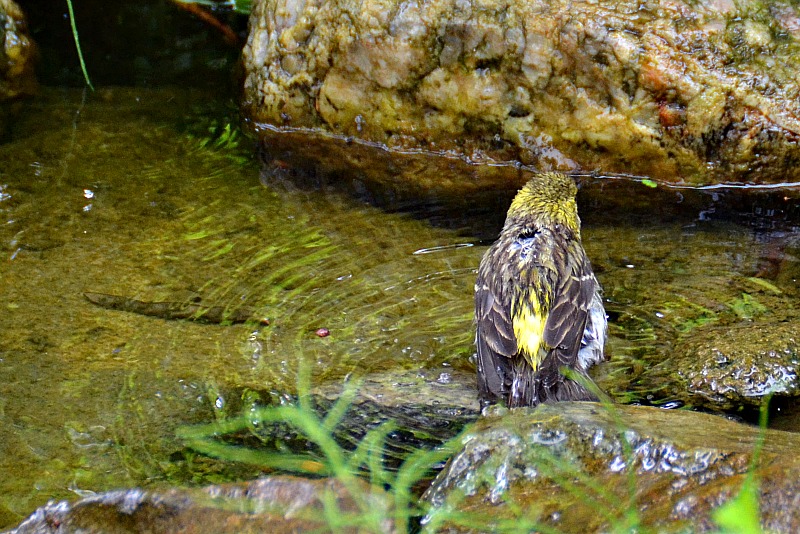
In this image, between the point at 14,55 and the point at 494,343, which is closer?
the point at 494,343

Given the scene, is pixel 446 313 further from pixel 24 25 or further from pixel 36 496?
pixel 24 25

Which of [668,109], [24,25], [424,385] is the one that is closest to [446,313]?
[424,385]

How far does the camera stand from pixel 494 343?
4.45m

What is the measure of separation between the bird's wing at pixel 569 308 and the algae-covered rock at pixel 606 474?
39.9 inches

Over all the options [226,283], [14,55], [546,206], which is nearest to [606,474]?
[546,206]

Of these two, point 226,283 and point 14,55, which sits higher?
point 14,55

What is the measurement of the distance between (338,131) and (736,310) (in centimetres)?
393

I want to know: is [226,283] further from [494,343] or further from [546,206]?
[546,206]

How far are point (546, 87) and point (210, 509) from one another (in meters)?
5.03

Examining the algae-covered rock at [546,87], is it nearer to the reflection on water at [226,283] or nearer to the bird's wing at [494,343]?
the reflection on water at [226,283]

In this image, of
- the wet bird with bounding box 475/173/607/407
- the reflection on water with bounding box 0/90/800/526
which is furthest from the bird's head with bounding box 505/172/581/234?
the reflection on water with bounding box 0/90/800/526

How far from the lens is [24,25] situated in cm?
869

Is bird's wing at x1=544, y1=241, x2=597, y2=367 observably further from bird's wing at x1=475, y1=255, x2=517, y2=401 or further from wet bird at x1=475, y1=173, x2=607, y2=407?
bird's wing at x1=475, y1=255, x2=517, y2=401

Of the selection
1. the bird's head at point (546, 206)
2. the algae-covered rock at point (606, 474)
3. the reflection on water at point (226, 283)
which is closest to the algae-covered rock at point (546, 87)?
the reflection on water at point (226, 283)
